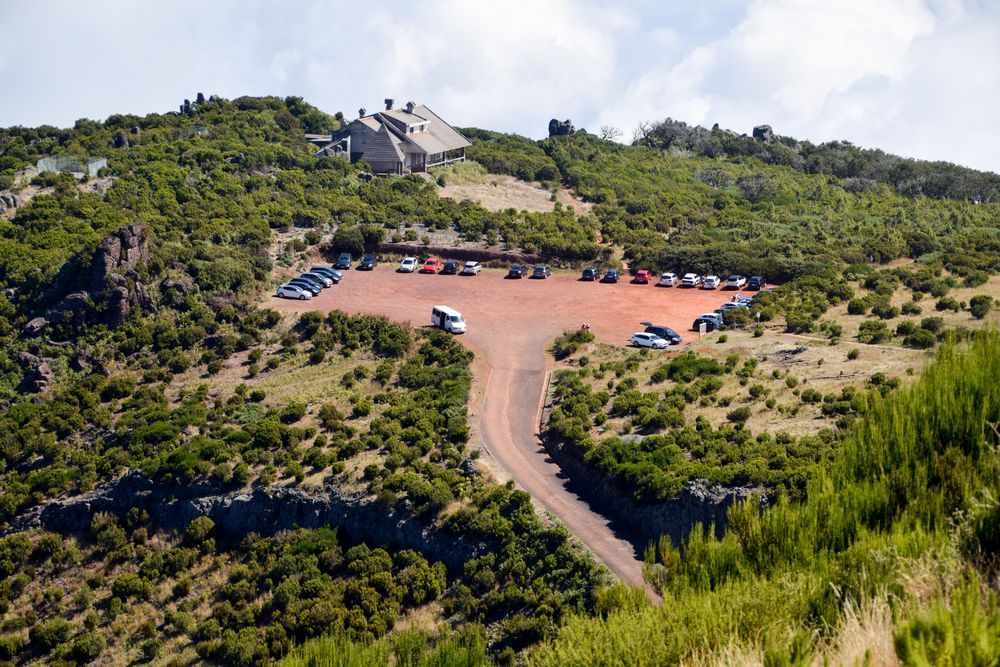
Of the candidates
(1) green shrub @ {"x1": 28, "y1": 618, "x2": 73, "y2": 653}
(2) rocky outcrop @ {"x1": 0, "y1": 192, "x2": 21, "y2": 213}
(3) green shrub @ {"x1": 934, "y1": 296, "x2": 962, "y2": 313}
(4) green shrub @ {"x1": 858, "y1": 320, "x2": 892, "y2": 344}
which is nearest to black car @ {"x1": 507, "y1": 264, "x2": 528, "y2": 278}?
(4) green shrub @ {"x1": 858, "y1": 320, "x2": 892, "y2": 344}

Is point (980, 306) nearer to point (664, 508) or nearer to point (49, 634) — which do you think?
point (664, 508)

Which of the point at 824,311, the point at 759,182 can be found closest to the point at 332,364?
the point at 824,311

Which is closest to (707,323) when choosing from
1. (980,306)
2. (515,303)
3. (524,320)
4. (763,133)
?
(524,320)

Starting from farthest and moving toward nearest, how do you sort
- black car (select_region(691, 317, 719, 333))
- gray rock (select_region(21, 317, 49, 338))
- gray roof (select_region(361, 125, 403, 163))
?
gray roof (select_region(361, 125, 403, 163))
black car (select_region(691, 317, 719, 333))
gray rock (select_region(21, 317, 49, 338))

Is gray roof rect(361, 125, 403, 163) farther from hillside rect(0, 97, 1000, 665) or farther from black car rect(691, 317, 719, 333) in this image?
black car rect(691, 317, 719, 333)

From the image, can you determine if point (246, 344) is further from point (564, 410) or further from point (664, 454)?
point (664, 454)

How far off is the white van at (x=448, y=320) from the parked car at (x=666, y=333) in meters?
10.9

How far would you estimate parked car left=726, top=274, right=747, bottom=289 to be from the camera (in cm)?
6875

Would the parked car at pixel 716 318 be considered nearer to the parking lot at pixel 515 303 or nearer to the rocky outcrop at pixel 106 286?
the parking lot at pixel 515 303

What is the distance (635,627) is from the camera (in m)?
16.1

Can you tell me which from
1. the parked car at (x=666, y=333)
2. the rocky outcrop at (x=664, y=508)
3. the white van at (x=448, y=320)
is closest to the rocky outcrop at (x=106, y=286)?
the white van at (x=448, y=320)

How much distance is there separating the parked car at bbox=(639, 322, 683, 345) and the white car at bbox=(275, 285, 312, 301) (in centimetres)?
2272

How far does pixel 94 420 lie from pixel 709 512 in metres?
31.7

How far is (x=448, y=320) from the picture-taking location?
57656 mm
